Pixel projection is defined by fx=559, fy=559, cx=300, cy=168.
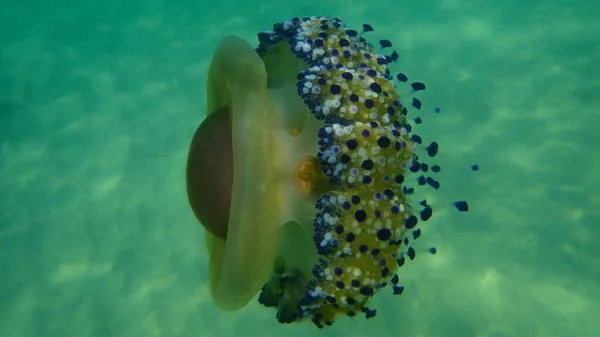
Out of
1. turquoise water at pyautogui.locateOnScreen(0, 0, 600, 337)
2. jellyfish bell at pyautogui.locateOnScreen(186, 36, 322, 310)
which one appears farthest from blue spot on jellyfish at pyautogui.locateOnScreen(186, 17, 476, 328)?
turquoise water at pyautogui.locateOnScreen(0, 0, 600, 337)

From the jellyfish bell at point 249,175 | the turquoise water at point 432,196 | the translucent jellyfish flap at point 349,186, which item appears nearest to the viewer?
the jellyfish bell at point 249,175

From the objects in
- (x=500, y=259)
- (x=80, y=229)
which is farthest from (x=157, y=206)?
(x=500, y=259)

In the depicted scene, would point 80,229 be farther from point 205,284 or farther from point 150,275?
point 205,284

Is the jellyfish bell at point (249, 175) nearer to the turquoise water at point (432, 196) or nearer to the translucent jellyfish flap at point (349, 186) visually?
the translucent jellyfish flap at point (349, 186)

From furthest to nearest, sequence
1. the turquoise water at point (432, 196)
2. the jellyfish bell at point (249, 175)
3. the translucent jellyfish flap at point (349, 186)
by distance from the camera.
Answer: the turquoise water at point (432, 196), the translucent jellyfish flap at point (349, 186), the jellyfish bell at point (249, 175)

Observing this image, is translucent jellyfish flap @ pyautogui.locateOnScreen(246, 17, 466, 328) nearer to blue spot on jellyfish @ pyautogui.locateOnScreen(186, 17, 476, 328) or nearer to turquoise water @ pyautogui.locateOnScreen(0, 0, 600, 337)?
blue spot on jellyfish @ pyautogui.locateOnScreen(186, 17, 476, 328)

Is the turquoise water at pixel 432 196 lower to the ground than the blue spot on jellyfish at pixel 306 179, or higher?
A: lower

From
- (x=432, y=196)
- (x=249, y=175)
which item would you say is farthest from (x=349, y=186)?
(x=432, y=196)

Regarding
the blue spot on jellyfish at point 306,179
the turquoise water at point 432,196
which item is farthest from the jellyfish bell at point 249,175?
the turquoise water at point 432,196
